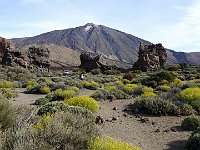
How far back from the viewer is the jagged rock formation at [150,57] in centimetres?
5234

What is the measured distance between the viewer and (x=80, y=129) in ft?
23.7

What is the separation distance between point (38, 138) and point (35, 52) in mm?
40833

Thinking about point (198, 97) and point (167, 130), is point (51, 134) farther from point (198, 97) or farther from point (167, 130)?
point (198, 97)

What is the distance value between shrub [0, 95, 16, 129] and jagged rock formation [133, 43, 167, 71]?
143 feet

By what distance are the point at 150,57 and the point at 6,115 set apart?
1827 inches

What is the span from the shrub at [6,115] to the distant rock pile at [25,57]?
33.2 metres

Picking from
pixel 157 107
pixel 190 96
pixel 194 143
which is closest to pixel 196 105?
pixel 190 96

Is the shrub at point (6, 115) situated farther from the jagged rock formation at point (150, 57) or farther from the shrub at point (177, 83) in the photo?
the jagged rock formation at point (150, 57)

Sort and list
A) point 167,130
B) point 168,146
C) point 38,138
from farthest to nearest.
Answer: point 167,130, point 168,146, point 38,138

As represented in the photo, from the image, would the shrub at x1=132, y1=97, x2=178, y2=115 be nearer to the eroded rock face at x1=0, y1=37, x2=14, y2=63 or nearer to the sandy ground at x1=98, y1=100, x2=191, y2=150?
the sandy ground at x1=98, y1=100, x2=191, y2=150

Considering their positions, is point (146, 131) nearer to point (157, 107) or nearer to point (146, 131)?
point (146, 131)

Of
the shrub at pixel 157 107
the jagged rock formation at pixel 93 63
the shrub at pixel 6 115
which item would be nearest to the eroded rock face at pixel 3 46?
the jagged rock formation at pixel 93 63

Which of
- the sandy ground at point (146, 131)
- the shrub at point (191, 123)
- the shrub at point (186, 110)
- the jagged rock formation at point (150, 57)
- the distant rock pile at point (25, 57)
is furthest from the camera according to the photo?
the jagged rock formation at point (150, 57)

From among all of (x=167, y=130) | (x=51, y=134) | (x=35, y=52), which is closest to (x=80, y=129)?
(x=51, y=134)
